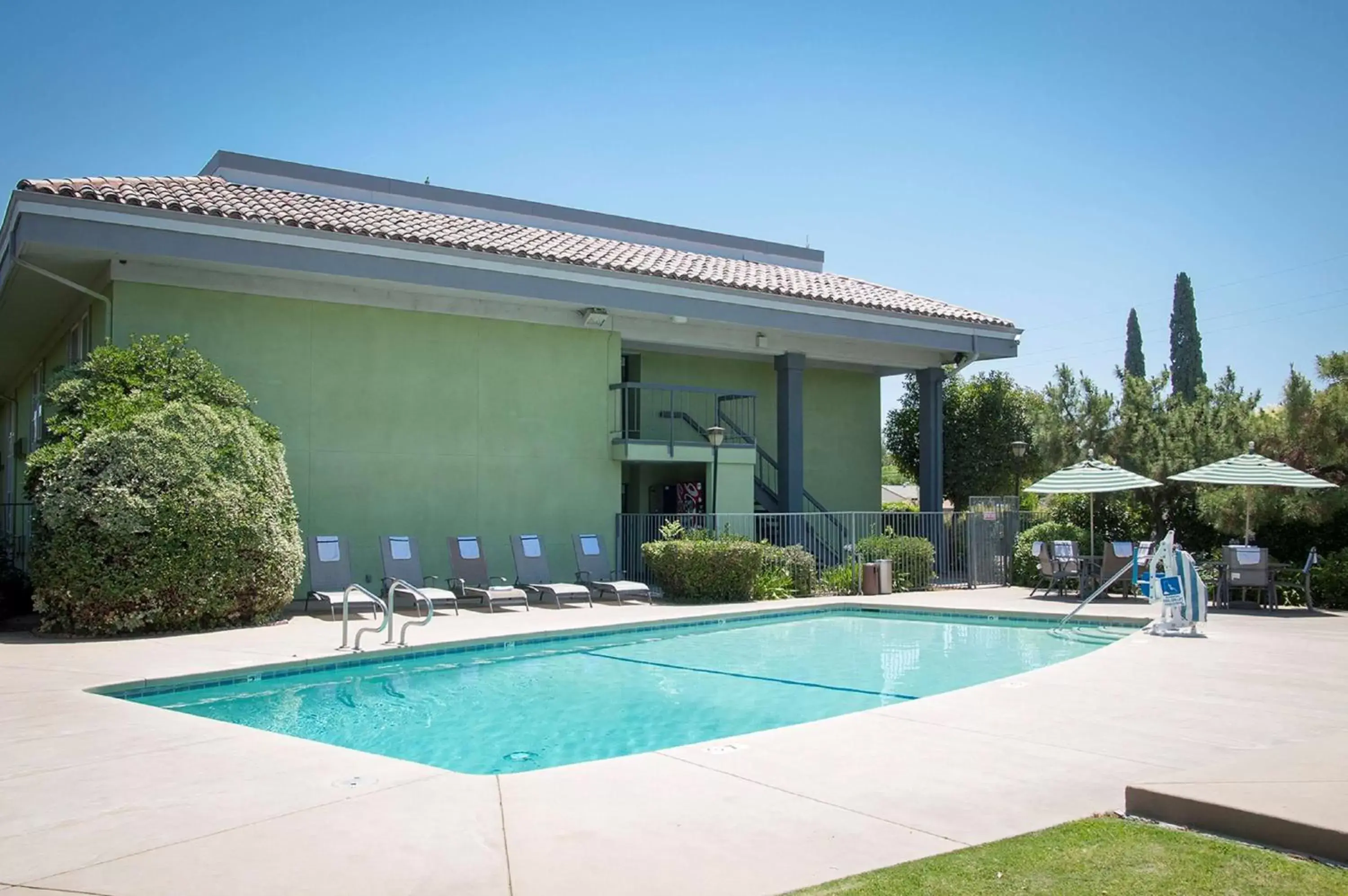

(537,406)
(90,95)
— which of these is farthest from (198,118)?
(537,406)

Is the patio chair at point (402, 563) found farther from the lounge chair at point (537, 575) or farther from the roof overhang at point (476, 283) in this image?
the roof overhang at point (476, 283)

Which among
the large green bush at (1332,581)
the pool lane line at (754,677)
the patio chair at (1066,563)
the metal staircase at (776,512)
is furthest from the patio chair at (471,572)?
the large green bush at (1332,581)

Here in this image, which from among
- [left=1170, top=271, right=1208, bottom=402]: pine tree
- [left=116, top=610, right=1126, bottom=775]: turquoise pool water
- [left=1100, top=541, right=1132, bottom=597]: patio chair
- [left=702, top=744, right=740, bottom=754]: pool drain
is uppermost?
[left=1170, top=271, right=1208, bottom=402]: pine tree

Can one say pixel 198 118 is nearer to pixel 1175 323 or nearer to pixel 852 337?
pixel 852 337

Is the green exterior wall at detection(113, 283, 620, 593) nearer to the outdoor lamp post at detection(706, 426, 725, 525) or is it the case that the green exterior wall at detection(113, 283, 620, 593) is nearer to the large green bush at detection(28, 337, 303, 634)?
the outdoor lamp post at detection(706, 426, 725, 525)

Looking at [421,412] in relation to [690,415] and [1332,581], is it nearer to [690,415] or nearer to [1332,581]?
[690,415]

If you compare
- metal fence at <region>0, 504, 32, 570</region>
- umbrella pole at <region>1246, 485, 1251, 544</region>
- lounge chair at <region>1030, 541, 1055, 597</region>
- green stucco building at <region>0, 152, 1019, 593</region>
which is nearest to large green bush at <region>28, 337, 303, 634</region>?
metal fence at <region>0, 504, 32, 570</region>

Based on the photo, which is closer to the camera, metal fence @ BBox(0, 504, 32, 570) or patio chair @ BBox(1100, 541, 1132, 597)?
metal fence @ BBox(0, 504, 32, 570)

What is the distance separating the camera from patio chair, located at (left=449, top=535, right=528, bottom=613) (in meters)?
14.6

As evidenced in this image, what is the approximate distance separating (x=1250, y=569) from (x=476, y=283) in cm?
1236

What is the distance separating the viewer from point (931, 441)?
21875 mm

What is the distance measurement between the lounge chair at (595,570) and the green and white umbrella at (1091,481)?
270 inches

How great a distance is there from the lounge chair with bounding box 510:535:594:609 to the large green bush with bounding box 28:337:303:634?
393 cm

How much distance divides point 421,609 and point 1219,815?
11.2 metres
